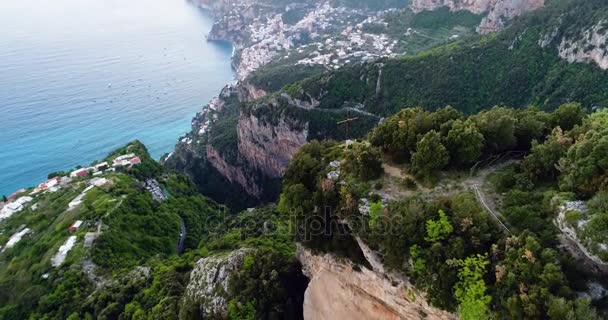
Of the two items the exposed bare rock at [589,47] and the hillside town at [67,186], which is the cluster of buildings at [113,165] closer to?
the hillside town at [67,186]

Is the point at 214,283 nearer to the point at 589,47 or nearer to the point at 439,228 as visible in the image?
the point at 439,228

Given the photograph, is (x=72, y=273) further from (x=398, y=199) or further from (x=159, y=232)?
(x=398, y=199)

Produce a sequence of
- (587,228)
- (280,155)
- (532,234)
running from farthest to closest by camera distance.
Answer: (280,155), (532,234), (587,228)

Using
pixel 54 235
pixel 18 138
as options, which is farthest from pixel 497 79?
pixel 18 138

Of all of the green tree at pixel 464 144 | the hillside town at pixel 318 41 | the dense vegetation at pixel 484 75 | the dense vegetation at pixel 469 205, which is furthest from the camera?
the hillside town at pixel 318 41

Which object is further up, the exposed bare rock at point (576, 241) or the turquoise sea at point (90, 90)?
the exposed bare rock at point (576, 241)

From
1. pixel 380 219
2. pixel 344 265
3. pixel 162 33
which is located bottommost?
pixel 162 33

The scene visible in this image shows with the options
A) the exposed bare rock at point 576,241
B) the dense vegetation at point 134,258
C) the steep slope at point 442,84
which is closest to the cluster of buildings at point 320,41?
the steep slope at point 442,84
